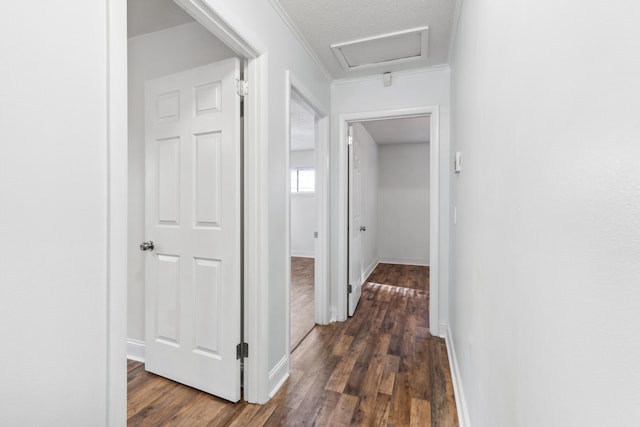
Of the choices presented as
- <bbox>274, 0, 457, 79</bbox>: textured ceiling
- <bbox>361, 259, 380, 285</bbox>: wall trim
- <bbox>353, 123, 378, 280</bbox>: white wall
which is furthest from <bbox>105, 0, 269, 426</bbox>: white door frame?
<bbox>361, 259, 380, 285</bbox>: wall trim

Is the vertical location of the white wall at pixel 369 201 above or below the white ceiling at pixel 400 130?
below

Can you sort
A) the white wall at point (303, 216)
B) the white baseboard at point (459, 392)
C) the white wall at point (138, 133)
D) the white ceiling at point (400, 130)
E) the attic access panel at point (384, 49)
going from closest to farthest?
the white baseboard at point (459, 392)
the white wall at point (138, 133)
the attic access panel at point (384, 49)
the white ceiling at point (400, 130)
the white wall at point (303, 216)

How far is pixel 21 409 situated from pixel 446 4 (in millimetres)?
2633

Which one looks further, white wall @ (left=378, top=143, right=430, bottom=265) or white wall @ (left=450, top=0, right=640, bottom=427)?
white wall @ (left=378, top=143, right=430, bottom=265)

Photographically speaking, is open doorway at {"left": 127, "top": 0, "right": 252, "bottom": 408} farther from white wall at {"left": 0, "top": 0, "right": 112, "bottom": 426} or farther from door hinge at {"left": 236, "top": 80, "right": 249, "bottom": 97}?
white wall at {"left": 0, "top": 0, "right": 112, "bottom": 426}

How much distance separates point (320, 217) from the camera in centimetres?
288

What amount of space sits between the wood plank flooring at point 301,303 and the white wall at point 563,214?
192 centimetres

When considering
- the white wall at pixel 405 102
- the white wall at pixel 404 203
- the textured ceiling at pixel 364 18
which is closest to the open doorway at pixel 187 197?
the textured ceiling at pixel 364 18

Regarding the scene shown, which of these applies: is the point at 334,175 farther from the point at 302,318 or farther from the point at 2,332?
the point at 2,332

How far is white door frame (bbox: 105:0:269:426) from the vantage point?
917mm

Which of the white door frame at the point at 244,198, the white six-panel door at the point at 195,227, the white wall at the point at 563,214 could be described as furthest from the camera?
the white six-panel door at the point at 195,227

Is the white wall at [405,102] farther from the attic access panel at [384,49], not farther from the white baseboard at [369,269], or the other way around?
the white baseboard at [369,269]

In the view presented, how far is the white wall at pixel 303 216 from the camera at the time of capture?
6.73m

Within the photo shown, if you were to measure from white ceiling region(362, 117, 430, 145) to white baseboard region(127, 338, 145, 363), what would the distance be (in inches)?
136
